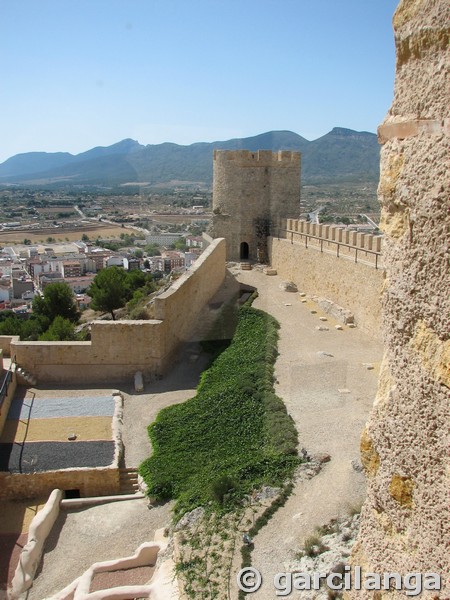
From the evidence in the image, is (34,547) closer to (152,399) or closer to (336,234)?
(152,399)

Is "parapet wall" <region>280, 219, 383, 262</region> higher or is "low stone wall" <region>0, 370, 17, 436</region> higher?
"parapet wall" <region>280, 219, 383, 262</region>

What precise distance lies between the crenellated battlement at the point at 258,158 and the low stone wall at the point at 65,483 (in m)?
12.3

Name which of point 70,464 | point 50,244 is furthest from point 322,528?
point 50,244

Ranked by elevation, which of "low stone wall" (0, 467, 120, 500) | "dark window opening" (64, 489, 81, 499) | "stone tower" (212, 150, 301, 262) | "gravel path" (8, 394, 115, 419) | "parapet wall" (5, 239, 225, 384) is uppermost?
"stone tower" (212, 150, 301, 262)

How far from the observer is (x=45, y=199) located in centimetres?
13662

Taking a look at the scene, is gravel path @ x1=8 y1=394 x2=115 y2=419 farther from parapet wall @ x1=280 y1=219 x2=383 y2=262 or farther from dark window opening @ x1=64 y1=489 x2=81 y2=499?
parapet wall @ x1=280 y1=219 x2=383 y2=262

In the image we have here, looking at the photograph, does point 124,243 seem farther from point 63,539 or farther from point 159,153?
point 63,539

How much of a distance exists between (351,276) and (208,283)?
4.39 m

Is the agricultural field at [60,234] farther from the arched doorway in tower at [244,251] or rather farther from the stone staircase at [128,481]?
the stone staircase at [128,481]

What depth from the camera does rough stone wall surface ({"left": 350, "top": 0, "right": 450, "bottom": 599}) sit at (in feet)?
7.87

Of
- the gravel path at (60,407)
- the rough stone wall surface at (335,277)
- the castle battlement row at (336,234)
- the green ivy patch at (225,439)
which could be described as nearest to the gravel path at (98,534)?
the green ivy patch at (225,439)

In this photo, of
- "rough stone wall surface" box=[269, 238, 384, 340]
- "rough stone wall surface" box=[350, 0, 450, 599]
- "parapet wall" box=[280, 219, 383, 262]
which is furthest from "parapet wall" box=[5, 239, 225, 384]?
"rough stone wall surface" box=[350, 0, 450, 599]

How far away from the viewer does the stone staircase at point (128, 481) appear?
9398 millimetres

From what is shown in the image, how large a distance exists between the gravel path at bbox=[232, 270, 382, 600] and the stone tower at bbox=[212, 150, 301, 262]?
347 centimetres
